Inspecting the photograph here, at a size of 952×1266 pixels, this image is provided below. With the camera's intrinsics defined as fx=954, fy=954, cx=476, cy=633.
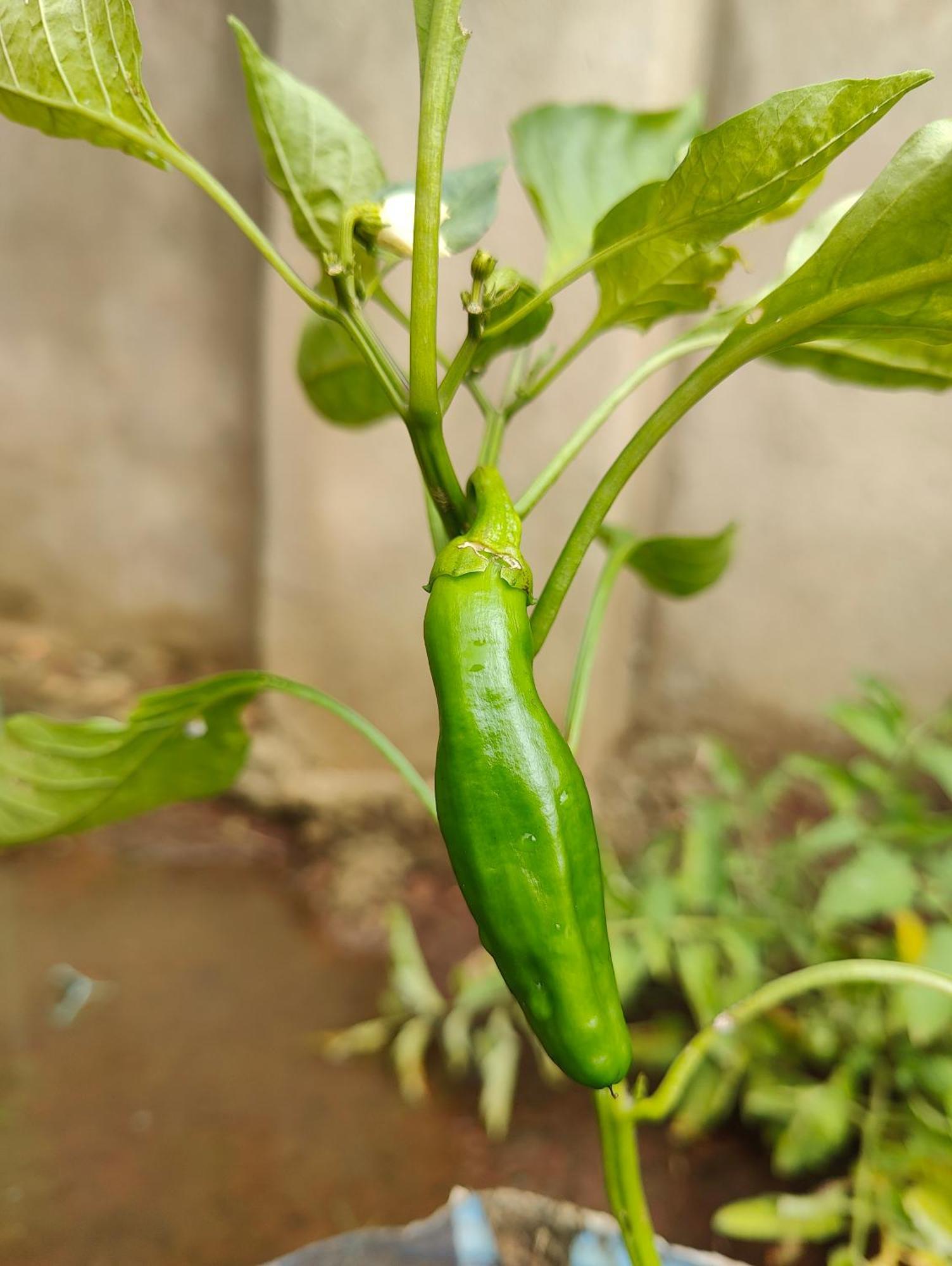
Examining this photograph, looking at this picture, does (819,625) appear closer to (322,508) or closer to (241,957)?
(322,508)

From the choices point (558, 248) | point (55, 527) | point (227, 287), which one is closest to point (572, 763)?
point (558, 248)

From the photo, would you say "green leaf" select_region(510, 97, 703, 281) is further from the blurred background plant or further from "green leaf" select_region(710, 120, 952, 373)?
the blurred background plant

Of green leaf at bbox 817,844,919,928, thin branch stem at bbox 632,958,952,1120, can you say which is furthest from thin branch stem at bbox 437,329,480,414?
green leaf at bbox 817,844,919,928

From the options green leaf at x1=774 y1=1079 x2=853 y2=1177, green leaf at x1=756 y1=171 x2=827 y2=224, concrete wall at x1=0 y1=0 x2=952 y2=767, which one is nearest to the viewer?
green leaf at x1=756 y1=171 x2=827 y2=224

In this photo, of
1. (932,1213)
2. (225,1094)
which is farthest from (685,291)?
(225,1094)

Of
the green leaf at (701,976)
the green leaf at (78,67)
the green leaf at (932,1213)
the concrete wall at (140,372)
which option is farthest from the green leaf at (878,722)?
the concrete wall at (140,372)

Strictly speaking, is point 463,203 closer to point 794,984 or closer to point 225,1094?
point 794,984

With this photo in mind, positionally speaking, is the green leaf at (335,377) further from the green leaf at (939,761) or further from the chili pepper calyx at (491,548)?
the green leaf at (939,761)
